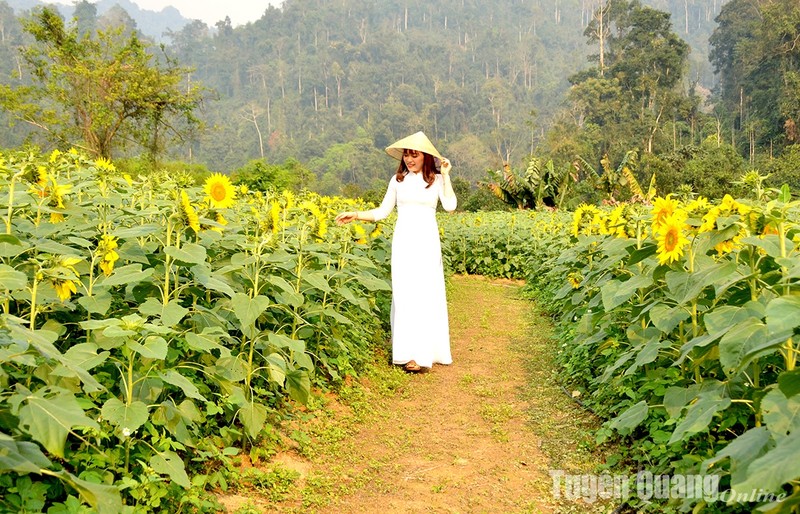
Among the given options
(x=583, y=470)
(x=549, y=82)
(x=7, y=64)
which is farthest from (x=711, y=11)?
(x=583, y=470)

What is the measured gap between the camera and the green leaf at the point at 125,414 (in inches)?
79.0

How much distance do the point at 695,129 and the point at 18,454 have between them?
46.0 m

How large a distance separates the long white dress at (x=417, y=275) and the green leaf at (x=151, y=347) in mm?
2617

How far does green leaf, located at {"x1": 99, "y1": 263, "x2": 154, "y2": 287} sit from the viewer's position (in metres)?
2.33

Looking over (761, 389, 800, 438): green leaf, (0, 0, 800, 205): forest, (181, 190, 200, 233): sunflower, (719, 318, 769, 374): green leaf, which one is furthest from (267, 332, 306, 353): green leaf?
(0, 0, 800, 205): forest

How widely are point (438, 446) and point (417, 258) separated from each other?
1651mm

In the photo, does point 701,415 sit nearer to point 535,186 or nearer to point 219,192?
point 219,192

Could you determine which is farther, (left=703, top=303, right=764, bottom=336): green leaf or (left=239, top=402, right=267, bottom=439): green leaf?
(left=239, top=402, right=267, bottom=439): green leaf

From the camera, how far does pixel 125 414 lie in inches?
80.1

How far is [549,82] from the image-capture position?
7319 centimetres

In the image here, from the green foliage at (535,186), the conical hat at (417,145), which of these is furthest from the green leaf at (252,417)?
the green foliage at (535,186)

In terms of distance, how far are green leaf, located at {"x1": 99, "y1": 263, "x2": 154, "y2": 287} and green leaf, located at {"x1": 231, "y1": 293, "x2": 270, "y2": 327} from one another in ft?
1.17

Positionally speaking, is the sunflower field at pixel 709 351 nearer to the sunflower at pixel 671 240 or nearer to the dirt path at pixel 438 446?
the sunflower at pixel 671 240

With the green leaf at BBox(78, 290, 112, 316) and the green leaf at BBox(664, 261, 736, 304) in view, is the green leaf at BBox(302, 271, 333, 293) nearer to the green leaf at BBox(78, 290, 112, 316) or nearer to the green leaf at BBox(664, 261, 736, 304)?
the green leaf at BBox(78, 290, 112, 316)
